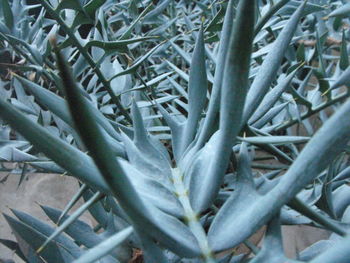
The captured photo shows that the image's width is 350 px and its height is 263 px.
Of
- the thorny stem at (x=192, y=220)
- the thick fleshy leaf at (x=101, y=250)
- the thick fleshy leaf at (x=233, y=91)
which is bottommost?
the thorny stem at (x=192, y=220)

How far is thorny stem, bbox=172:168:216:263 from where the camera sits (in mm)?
177

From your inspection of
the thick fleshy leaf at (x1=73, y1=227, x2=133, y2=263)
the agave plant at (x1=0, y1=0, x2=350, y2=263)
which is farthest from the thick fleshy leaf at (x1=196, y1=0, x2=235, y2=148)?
the thick fleshy leaf at (x1=73, y1=227, x2=133, y2=263)

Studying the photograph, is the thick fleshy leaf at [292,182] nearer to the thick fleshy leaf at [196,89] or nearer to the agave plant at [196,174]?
the agave plant at [196,174]

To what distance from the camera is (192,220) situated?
199mm

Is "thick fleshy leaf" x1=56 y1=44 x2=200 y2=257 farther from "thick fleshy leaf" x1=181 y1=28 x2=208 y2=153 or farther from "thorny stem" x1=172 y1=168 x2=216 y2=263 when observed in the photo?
"thick fleshy leaf" x1=181 y1=28 x2=208 y2=153

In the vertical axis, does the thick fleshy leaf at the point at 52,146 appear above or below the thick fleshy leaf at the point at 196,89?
above

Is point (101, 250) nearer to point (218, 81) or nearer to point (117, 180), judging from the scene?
point (117, 180)

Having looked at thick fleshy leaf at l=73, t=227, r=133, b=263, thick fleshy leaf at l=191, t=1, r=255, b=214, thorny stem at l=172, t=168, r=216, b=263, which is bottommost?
thorny stem at l=172, t=168, r=216, b=263

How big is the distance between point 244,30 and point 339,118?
0.14ft

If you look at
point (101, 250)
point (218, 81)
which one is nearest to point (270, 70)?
point (218, 81)

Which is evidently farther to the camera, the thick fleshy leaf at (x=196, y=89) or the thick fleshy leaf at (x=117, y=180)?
the thick fleshy leaf at (x=196, y=89)

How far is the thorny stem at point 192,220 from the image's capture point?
18 centimetres

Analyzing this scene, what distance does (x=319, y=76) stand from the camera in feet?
1.42

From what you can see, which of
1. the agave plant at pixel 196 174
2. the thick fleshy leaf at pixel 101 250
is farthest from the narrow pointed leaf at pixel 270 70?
the thick fleshy leaf at pixel 101 250
